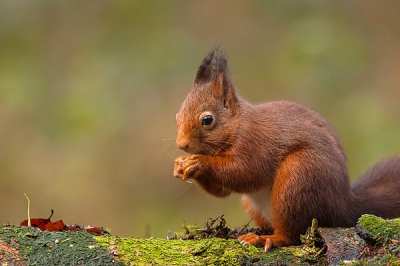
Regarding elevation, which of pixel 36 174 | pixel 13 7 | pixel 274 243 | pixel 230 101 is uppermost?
pixel 13 7

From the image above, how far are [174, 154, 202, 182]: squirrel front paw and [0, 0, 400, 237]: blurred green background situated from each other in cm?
245

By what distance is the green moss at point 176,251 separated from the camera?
2479mm

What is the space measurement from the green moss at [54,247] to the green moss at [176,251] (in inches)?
2.5

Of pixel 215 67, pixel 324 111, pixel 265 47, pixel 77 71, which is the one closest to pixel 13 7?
pixel 77 71

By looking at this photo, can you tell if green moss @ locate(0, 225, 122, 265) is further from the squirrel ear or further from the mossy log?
the squirrel ear

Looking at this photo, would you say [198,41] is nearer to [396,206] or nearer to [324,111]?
[324,111]

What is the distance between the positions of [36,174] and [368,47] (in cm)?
384

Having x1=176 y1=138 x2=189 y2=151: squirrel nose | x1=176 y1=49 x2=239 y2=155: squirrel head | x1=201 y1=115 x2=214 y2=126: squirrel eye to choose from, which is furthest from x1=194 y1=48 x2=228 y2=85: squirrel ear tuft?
x1=176 y1=138 x2=189 y2=151: squirrel nose

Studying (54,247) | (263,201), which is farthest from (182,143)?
(54,247)

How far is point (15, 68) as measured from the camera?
7.22 meters

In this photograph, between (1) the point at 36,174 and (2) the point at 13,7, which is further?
(2) the point at 13,7

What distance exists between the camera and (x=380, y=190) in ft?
10.9

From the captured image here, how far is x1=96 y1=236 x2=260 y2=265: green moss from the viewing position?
8.13 feet

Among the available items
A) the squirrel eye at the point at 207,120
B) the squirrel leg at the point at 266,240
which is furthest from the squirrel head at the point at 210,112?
the squirrel leg at the point at 266,240
